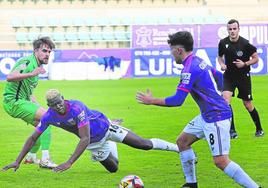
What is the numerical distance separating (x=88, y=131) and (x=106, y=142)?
1.31 m

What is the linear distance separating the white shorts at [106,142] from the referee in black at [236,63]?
4484 millimetres

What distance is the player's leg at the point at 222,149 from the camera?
25.8ft

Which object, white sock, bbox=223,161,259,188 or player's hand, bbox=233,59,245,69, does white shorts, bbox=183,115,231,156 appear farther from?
player's hand, bbox=233,59,245,69

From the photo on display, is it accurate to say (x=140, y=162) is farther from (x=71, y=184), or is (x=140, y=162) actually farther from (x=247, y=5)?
(x=247, y=5)

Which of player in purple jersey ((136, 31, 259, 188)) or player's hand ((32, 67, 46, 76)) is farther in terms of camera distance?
player's hand ((32, 67, 46, 76))

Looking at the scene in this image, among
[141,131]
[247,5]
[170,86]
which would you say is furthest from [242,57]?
[247,5]

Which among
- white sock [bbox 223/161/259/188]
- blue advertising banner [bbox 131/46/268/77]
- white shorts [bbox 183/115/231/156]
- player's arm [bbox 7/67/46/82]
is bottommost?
blue advertising banner [bbox 131/46/268/77]

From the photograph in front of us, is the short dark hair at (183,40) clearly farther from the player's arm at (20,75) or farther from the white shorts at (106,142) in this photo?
the player's arm at (20,75)

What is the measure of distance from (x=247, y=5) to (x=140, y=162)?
A: 4504cm

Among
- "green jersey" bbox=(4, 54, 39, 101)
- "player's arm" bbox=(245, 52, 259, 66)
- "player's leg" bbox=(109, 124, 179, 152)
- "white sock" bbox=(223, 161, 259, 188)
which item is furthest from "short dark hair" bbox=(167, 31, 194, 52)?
"player's arm" bbox=(245, 52, 259, 66)

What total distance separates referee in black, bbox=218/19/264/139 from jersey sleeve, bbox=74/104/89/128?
5441 mm

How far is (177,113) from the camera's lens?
68.4 feet

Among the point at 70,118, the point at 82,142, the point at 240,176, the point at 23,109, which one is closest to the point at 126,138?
the point at 70,118

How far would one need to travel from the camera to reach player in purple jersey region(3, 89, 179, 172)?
29.5 ft
